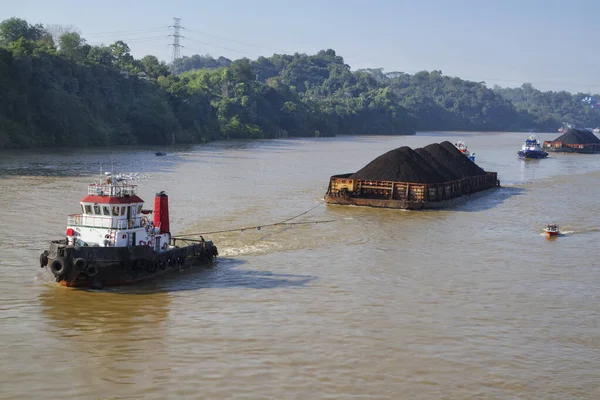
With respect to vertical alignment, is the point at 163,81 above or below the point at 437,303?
above

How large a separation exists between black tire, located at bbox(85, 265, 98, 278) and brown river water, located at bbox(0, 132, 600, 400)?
2.05 ft

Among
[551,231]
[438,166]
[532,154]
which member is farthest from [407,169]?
[532,154]

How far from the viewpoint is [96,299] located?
22922mm

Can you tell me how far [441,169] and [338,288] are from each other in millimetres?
30143

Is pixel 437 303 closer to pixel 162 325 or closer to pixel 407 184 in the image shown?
pixel 162 325

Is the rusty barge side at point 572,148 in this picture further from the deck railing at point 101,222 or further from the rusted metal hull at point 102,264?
the deck railing at point 101,222

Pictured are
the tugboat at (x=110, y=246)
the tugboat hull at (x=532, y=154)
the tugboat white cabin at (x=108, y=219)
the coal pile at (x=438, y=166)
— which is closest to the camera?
the tugboat at (x=110, y=246)

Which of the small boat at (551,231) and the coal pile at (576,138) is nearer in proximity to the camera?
the small boat at (551,231)

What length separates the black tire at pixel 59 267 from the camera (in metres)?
23.3

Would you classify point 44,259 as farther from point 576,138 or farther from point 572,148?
point 576,138

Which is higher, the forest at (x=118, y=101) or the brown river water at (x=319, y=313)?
the forest at (x=118, y=101)

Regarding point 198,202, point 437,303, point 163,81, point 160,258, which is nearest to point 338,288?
point 437,303

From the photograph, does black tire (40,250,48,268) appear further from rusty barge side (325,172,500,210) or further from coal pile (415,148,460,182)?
coal pile (415,148,460,182)

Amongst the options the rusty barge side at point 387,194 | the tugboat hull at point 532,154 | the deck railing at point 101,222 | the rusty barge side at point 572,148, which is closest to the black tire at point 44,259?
the deck railing at point 101,222
